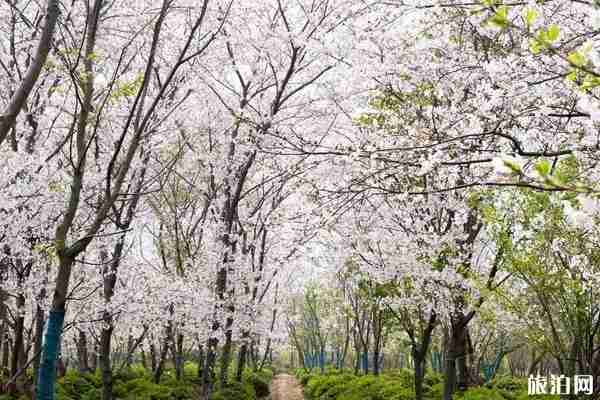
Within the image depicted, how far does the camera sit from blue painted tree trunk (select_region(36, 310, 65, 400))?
396 cm

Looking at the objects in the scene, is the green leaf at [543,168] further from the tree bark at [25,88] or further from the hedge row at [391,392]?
the hedge row at [391,392]

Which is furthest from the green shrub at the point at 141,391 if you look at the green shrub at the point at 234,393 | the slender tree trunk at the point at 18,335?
the slender tree trunk at the point at 18,335

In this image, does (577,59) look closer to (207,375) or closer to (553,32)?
(553,32)

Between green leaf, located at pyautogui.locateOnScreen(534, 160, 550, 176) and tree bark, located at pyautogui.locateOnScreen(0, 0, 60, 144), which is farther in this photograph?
tree bark, located at pyautogui.locateOnScreen(0, 0, 60, 144)

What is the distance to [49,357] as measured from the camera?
156 inches

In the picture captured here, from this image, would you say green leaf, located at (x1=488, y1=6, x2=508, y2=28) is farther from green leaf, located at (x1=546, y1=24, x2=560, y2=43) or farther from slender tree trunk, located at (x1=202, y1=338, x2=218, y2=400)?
slender tree trunk, located at (x1=202, y1=338, x2=218, y2=400)

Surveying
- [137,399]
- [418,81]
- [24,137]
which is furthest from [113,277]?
[418,81]

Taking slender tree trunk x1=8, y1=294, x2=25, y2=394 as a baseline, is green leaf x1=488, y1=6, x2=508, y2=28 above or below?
above

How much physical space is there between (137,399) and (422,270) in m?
8.03

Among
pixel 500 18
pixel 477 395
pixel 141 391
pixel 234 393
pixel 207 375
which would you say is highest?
pixel 500 18

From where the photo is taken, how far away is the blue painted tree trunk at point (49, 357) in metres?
3.96

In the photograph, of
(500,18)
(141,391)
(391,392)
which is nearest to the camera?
(500,18)

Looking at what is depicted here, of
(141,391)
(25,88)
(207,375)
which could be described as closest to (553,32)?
(25,88)

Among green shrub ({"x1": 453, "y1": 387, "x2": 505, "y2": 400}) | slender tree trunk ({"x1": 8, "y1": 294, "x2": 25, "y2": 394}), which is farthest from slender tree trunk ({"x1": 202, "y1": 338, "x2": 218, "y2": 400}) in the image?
green shrub ({"x1": 453, "y1": 387, "x2": 505, "y2": 400})
